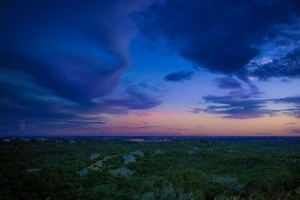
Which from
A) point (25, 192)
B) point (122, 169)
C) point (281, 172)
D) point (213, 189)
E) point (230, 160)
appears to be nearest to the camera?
point (213, 189)

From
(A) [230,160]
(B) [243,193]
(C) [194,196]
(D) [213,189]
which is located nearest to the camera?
(C) [194,196]

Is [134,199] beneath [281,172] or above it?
beneath

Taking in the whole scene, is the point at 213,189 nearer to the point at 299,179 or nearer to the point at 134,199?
the point at 134,199

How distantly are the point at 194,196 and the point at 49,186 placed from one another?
376 inches

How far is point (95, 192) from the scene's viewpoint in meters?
12.5

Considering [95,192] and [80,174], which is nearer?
[95,192]

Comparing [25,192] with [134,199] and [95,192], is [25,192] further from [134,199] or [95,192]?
[134,199]

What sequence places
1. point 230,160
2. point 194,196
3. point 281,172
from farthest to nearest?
point 230,160 → point 281,172 → point 194,196

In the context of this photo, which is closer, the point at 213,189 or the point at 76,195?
the point at 213,189

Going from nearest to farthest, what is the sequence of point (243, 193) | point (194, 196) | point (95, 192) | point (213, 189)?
point (194, 196) → point (213, 189) → point (243, 193) → point (95, 192)

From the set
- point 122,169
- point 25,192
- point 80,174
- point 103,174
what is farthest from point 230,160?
point 25,192

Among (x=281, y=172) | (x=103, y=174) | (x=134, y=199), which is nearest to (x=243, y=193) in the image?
(x=281, y=172)

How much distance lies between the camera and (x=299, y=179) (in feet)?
42.6

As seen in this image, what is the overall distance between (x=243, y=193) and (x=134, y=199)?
219 inches
